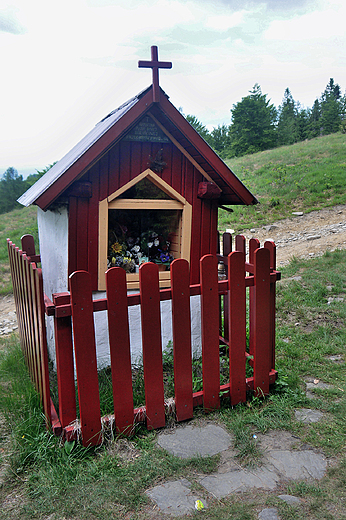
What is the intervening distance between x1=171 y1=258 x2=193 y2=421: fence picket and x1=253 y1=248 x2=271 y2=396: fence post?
0.68 metres

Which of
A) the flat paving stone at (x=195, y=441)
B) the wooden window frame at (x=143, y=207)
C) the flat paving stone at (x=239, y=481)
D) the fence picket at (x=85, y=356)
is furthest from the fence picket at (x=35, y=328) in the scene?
the flat paving stone at (x=239, y=481)

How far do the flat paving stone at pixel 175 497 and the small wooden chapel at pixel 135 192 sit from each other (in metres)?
1.93

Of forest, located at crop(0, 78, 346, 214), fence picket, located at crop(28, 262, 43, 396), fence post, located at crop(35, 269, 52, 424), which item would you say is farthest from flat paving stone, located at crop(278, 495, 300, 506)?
forest, located at crop(0, 78, 346, 214)

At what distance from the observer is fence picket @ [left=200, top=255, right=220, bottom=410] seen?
9.27ft

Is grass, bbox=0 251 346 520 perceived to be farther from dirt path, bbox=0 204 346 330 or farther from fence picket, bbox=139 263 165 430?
dirt path, bbox=0 204 346 330

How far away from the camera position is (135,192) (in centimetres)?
441

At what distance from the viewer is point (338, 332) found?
4520mm

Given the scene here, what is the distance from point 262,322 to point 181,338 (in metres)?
0.82

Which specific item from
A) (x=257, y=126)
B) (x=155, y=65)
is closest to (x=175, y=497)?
(x=155, y=65)

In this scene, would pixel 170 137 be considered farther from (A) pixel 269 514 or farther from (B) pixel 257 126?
(B) pixel 257 126

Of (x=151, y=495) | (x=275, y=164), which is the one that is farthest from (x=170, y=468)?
(x=275, y=164)

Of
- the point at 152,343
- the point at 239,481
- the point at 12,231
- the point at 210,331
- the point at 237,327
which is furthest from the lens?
the point at 12,231

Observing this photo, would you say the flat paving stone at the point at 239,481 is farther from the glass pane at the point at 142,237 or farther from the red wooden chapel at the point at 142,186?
the glass pane at the point at 142,237

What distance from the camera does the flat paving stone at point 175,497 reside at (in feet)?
6.50
